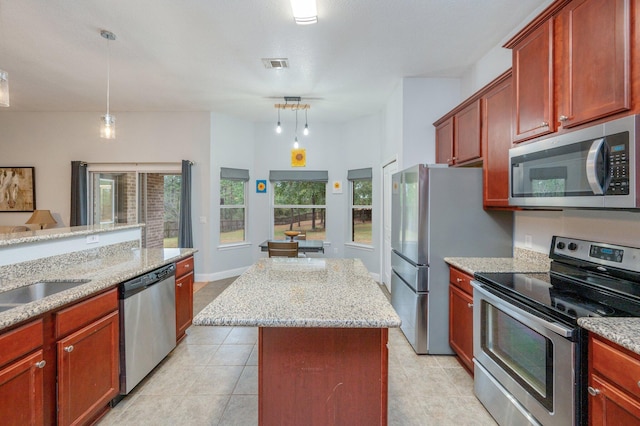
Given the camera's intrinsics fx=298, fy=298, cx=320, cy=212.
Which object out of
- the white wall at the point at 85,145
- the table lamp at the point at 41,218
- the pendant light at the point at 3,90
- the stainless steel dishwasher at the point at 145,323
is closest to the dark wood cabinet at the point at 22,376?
the stainless steel dishwasher at the point at 145,323

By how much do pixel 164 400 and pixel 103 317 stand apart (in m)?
0.76

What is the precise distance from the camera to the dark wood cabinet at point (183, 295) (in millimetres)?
2785

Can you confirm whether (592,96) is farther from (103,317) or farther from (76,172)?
(76,172)

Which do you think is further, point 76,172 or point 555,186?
point 76,172

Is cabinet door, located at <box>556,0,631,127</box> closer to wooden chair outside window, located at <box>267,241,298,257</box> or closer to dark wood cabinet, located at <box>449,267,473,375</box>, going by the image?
dark wood cabinet, located at <box>449,267,473,375</box>

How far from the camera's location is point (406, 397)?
84.4 inches

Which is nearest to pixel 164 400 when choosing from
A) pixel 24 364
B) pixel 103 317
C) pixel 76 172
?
pixel 103 317

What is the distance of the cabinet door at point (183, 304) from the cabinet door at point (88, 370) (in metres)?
0.79

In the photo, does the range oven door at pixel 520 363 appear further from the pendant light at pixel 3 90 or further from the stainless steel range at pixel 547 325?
the pendant light at pixel 3 90

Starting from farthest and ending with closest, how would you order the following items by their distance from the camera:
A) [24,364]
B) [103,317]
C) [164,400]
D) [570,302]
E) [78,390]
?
[164,400]
[103,317]
[78,390]
[570,302]
[24,364]

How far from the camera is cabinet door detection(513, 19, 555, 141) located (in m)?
1.79

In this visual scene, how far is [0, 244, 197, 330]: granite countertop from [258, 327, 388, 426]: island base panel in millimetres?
1079

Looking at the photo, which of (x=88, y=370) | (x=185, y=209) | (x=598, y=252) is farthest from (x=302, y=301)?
(x=185, y=209)

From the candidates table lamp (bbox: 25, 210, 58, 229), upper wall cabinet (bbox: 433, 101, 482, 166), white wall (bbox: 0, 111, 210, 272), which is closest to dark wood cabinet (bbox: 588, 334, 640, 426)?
upper wall cabinet (bbox: 433, 101, 482, 166)
